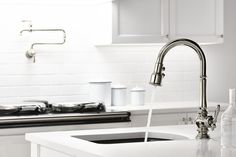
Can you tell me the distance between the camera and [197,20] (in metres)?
5.50

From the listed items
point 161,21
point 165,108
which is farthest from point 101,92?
point 161,21

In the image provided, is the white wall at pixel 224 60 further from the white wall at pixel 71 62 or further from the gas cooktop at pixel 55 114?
the gas cooktop at pixel 55 114

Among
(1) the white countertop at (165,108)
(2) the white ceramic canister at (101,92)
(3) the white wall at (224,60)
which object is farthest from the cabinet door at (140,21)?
(3) the white wall at (224,60)

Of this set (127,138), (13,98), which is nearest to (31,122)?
(13,98)

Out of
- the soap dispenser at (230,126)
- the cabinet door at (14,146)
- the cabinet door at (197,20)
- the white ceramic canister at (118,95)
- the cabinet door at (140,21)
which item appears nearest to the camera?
the soap dispenser at (230,126)

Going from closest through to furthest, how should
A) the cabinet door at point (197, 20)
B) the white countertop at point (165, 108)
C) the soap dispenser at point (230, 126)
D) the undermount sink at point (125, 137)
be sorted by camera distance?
the soap dispenser at point (230, 126)
the undermount sink at point (125, 137)
the white countertop at point (165, 108)
the cabinet door at point (197, 20)

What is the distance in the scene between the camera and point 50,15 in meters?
5.28

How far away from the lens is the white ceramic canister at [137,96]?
532cm

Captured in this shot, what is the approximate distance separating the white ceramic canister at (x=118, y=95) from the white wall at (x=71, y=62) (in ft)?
0.90

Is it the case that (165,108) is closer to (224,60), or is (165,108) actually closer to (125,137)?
(224,60)

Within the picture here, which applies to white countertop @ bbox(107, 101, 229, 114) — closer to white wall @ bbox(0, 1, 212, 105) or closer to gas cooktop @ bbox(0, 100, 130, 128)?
gas cooktop @ bbox(0, 100, 130, 128)

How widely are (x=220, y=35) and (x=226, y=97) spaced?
2.62 feet

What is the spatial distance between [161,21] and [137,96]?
69cm

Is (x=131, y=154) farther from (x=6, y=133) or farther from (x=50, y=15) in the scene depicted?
(x=50, y=15)
